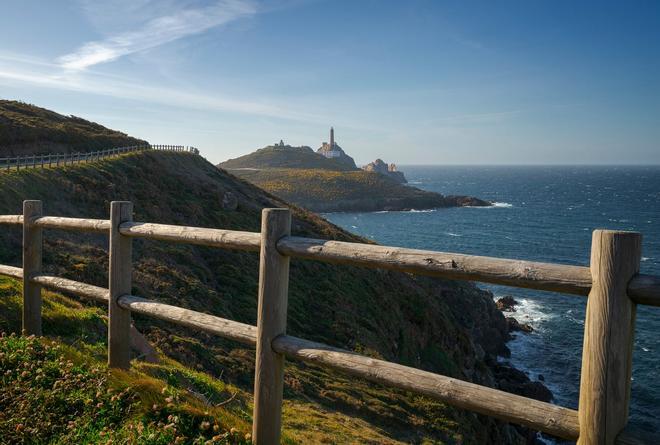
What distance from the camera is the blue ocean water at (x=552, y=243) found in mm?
32500

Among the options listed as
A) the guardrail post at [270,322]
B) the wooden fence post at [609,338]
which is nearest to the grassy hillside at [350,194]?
the guardrail post at [270,322]

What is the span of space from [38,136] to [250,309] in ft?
105

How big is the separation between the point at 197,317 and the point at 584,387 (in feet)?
11.4

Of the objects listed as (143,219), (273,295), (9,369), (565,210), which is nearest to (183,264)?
(143,219)

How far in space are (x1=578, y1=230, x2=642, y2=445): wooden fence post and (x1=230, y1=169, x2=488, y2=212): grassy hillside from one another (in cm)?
11976

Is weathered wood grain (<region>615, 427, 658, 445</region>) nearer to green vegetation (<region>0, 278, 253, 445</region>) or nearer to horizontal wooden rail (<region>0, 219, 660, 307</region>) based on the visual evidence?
horizontal wooden rail (<region>0, 219, 660, 307</region>)

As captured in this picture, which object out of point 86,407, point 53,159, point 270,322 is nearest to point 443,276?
point 270,322

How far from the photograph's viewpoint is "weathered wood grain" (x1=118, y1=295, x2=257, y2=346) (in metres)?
4.81

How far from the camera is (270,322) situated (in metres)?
4.56

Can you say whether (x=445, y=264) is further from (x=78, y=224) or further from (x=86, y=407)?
(x=78, y=224)

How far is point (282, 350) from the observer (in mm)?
4512

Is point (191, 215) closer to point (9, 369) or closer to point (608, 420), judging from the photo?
point (9, 369)

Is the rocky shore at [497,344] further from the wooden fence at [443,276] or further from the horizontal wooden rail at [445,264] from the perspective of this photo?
the horizontal wooden rail at [445,264]

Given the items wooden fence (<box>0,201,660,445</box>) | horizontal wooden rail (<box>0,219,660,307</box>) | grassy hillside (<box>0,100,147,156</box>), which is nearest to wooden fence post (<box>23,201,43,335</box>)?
wooden fence (<box>0,201,660,445</box>)
